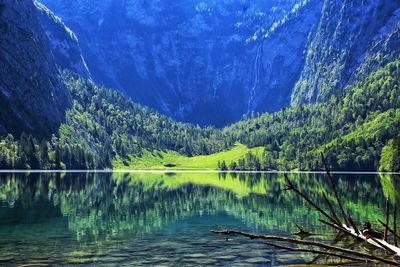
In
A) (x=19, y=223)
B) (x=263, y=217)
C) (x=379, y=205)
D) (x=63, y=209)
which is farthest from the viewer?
(x=379, y=205)

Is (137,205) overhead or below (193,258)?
overhead

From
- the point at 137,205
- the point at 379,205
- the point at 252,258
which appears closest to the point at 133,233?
the point at 252,258

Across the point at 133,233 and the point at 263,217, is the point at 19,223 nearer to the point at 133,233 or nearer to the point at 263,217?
the point at 133,233

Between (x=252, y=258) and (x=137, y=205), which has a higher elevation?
(x=137, y=205)

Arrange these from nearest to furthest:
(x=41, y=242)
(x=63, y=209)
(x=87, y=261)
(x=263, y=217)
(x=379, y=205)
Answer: (x=87, y=261) < (x=41, y=242) < (x=263, y=217) < (x=63, y=209) < (x=379, y=205)

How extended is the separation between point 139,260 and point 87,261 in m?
4.10

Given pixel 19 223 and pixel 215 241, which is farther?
pixel 19 223

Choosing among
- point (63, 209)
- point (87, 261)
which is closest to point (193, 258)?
point (87, 261)

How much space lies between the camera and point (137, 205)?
9638cm

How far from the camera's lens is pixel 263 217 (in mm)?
76688

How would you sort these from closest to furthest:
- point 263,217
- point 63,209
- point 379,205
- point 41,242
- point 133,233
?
point 41,242, point 133,233, point 263,217, point 63,209, point 379,205

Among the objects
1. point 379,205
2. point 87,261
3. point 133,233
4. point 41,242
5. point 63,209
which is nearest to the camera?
point 87,261

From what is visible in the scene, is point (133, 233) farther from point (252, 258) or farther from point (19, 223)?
point (252, 258)

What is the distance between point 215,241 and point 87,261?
627 inches
